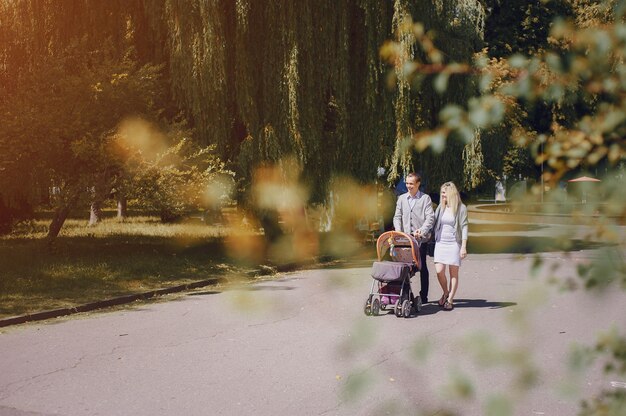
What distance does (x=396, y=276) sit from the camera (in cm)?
918

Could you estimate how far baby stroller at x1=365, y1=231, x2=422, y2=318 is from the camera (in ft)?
30.4

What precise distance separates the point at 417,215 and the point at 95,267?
709 centimetres

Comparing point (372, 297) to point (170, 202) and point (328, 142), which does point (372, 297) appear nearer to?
point (170, 202)

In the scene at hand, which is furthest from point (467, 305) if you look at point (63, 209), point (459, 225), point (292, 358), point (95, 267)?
point (63, 209)

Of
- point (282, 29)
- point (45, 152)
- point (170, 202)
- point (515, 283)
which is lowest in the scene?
point (515, 283)

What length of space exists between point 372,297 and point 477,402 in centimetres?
407

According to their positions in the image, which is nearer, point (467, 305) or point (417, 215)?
point (417, 215)

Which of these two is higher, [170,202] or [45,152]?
[45,152]

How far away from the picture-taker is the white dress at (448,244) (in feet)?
32.8

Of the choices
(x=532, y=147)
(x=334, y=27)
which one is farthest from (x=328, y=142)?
(x=532, y=147)

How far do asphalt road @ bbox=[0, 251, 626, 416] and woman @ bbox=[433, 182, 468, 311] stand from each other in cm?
44

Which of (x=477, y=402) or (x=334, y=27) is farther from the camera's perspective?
(x=334, y=27)

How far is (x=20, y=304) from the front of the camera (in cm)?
1070

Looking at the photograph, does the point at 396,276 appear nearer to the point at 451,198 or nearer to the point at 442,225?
the point at 442,225
